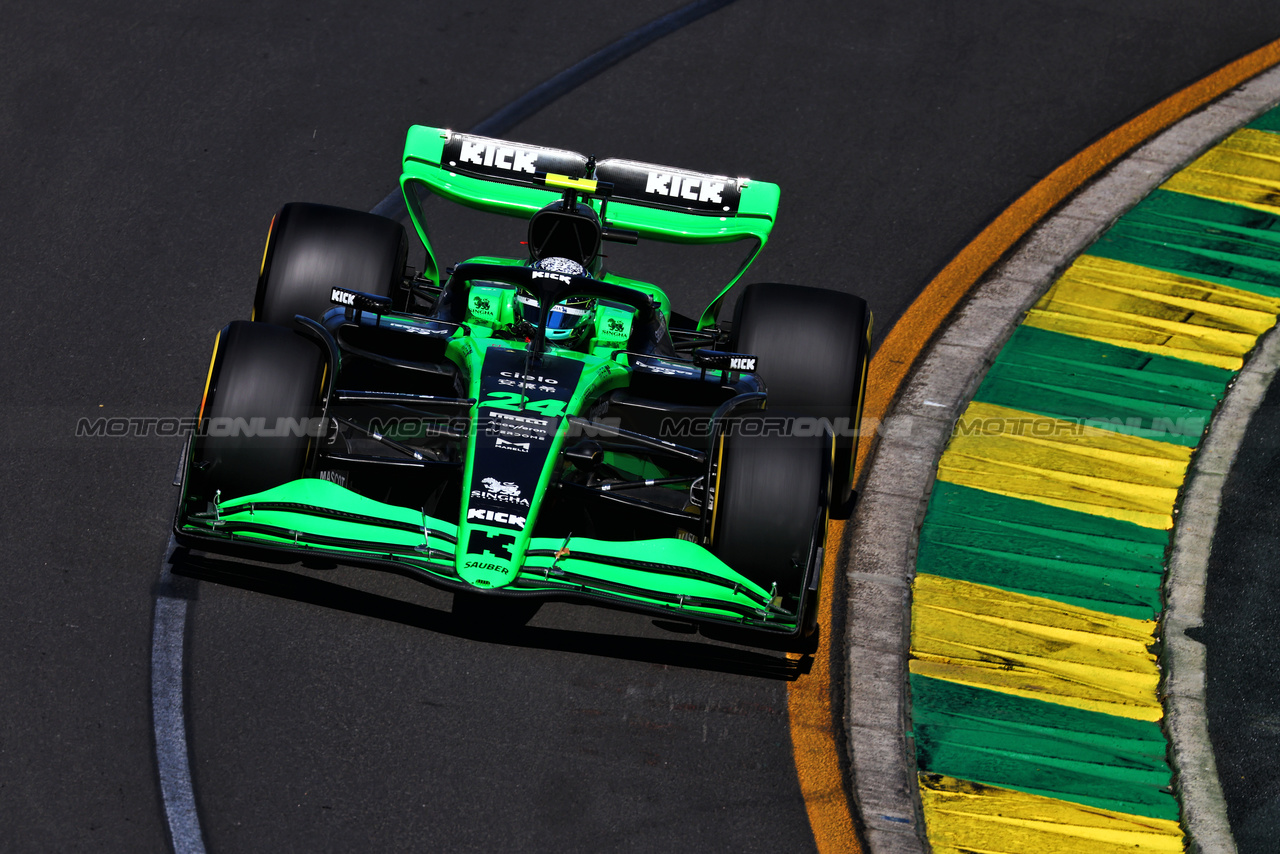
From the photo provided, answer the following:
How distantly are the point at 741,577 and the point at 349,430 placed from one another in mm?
2222

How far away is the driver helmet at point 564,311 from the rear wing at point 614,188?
61 centimetres

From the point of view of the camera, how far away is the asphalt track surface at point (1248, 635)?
5.42 meters

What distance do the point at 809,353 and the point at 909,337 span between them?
1528 mm

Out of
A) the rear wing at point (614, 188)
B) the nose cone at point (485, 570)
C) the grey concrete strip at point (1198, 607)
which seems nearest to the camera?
the nose cone at point (485, 570)

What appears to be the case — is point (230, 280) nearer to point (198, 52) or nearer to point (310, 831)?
point (198, 52)

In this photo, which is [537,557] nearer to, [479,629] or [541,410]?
[541,410]

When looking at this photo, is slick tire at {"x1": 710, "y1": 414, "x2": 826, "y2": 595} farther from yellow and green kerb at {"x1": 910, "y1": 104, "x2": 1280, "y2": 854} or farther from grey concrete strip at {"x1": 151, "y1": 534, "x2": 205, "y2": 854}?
grey concrete strip at {"x1": 151, "y1": 534, "x2": 205, "y2": 854}

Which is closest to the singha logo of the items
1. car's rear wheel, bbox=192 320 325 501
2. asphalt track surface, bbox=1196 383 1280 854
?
car's rear wheel, bbox=192 320 325 501

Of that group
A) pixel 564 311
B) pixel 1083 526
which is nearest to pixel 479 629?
pixel 564 311

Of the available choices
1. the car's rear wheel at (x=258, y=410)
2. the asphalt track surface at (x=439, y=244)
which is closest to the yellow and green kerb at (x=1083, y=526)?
the asphalt track surface at (x=439, y=244)

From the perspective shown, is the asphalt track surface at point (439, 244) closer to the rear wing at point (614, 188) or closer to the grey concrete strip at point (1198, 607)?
the rear wing at point (614, 188)

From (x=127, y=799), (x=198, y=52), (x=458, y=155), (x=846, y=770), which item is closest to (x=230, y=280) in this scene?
(x=458, y=155)

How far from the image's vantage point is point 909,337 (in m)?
7.59

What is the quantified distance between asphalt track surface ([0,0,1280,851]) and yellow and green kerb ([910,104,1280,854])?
69cm
